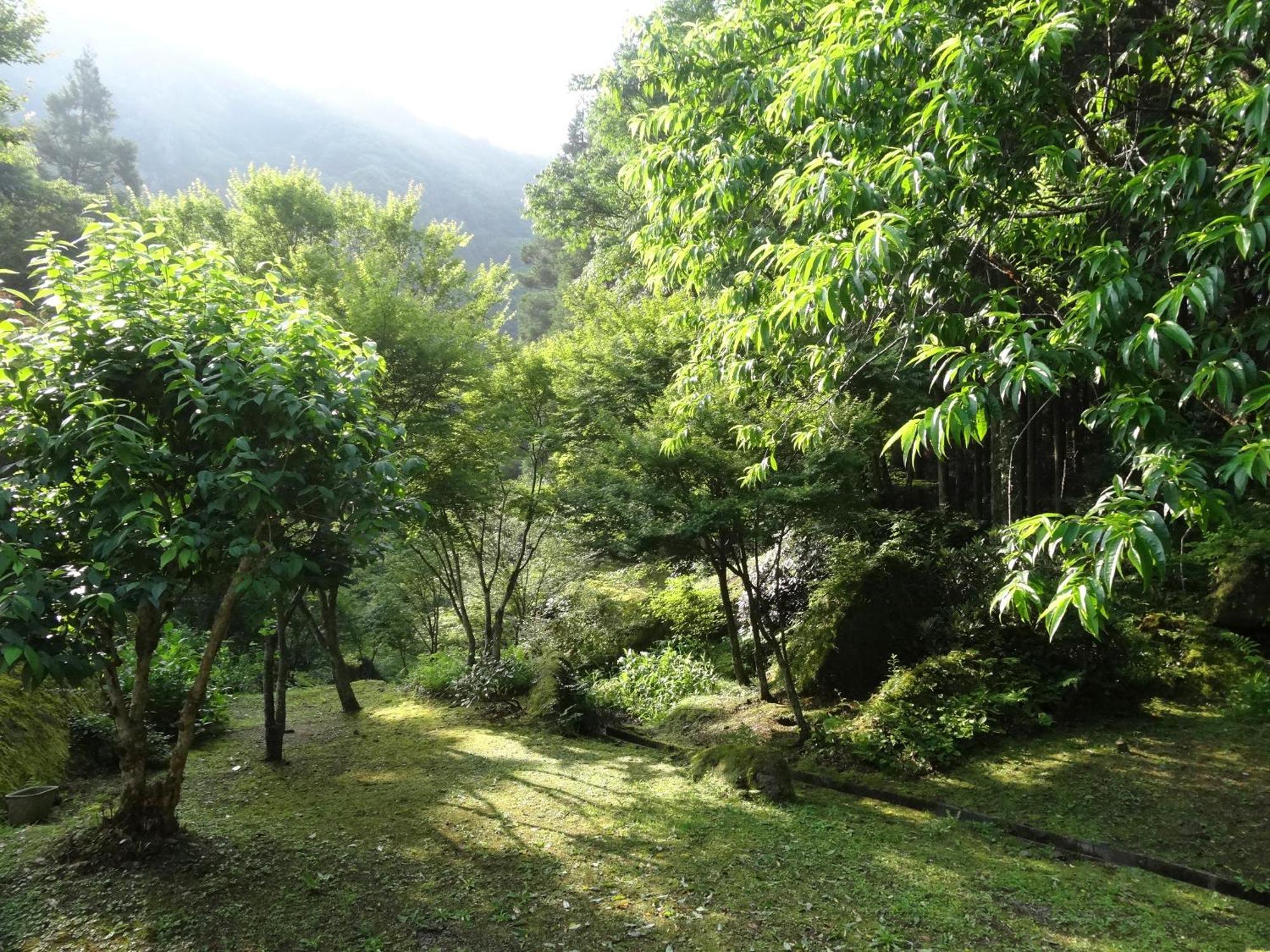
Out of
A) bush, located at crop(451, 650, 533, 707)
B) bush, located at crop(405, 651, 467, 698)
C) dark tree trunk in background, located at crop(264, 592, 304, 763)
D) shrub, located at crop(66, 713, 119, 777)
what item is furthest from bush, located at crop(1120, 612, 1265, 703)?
shrub, located at crop(66, 713, 119, 777)

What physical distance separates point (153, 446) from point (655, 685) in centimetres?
751

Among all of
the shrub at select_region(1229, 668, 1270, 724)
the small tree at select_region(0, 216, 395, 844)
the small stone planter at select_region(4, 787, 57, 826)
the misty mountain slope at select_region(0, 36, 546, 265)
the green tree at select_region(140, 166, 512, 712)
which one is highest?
the misty mountain slope at select_region(0, 36, 546, 265)

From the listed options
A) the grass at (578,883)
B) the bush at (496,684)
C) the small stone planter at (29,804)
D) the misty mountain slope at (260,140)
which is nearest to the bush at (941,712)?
the grass at (578,883)

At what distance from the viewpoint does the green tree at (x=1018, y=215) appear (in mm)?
2133

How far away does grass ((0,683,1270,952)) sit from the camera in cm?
338

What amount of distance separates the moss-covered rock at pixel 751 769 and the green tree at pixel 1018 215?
3183 millimetres

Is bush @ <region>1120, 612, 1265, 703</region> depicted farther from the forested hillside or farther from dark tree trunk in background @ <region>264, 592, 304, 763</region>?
dark tree trunk in background @ <region>264, 592, 304, 763</region>

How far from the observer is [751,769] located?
592 cm

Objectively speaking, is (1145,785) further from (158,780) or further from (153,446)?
(153,446)

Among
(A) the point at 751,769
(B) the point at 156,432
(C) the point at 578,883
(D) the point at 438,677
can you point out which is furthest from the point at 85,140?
(C) the point at 578,883

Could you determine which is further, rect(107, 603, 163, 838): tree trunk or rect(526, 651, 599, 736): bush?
rect(526, 651, 599, 736): bush

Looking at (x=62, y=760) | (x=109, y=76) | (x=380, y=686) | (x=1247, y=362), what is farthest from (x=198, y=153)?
(x=1247, y=362)

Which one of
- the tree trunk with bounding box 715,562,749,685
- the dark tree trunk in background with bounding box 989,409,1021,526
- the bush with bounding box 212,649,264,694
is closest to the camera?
the dark tree trunk in background with bounding box 989,409,1021,526

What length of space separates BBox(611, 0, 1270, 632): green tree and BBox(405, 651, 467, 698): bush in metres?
9.11
